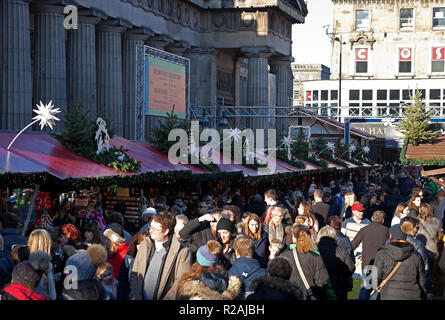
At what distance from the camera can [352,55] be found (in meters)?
75.4

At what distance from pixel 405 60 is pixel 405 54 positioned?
1.66ft

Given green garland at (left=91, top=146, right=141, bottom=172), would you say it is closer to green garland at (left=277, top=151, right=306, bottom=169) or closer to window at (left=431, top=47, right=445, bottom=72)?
green garland at (left=277, top=151, right=306, bottom=169)

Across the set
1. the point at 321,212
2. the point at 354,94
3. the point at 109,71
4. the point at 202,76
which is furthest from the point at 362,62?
the point at 321,212

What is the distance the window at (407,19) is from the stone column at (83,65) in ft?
149

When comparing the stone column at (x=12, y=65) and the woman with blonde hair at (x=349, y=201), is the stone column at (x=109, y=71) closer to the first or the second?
the stone column at (x=12, y=65)

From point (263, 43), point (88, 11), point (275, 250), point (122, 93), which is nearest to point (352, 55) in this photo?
point (263, 43)

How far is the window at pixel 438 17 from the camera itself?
72688 millimetres

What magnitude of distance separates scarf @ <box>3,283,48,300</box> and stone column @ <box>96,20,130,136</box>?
28.3m

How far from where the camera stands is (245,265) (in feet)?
28.8

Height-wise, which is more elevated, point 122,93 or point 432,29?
point 432,29

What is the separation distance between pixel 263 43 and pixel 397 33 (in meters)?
27.8

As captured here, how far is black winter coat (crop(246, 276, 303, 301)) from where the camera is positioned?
688 cm

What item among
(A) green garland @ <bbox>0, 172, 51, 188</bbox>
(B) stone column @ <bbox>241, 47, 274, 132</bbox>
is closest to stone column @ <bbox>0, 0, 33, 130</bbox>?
(A) green garland @ <bbox>0, 172, 51, 188</bbox>
